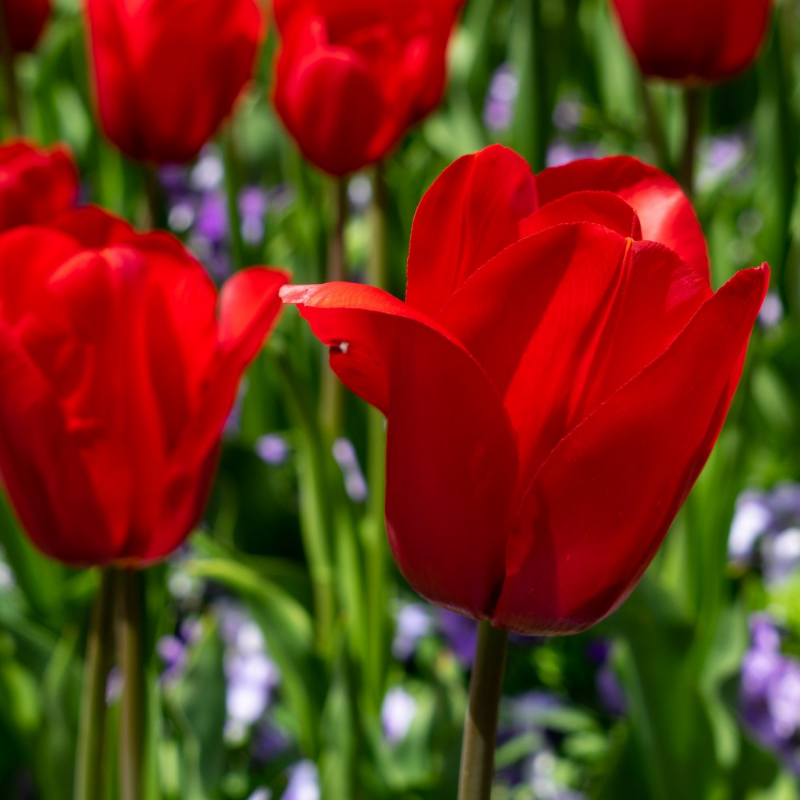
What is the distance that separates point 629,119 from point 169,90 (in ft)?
4.40

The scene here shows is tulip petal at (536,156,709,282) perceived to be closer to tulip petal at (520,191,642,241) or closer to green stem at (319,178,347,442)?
tulip petal at (520,191,642,241)

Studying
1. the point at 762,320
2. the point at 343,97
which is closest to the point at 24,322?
the point at 343,97

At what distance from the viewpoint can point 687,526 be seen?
3.85ft

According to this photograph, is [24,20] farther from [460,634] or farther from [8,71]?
[460,634]

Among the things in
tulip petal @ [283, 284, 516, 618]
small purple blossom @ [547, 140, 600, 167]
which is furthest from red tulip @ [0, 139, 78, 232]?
small purple blossom @ [547, 140, 600, 167]

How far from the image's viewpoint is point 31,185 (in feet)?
3.06

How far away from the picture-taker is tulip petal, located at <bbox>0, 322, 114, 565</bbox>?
0.67 m

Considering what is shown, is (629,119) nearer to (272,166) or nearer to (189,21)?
(272,166)

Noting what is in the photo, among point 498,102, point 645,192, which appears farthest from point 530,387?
point 498,102

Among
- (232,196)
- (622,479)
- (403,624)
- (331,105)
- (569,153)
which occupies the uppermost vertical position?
(622,479)

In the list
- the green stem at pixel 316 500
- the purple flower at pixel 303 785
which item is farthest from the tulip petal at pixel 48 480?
the purple flower at pixel 303 785

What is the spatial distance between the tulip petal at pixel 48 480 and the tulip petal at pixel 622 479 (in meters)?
0.30

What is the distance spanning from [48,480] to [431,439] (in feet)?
0.98

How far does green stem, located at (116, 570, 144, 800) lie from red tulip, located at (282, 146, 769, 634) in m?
0.28
